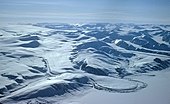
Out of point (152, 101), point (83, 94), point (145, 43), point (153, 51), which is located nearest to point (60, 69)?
point (83, 94)

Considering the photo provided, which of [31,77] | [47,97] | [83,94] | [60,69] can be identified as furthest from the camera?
[60,69]

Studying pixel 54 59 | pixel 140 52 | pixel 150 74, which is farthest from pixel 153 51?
pixel 54 59

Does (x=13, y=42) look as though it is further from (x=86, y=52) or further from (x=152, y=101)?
(x=152, y=101)

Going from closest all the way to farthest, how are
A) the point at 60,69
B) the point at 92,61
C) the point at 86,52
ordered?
the point at 60,69 < the point at 92,61 < the point at 86,52

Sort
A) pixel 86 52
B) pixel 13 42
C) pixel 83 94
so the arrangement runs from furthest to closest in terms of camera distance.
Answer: pixel 13 42 → pixel 86 52 → pixel 83 94

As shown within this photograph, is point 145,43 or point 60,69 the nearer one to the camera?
point 60,69

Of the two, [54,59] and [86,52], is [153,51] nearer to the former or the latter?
[86,52]

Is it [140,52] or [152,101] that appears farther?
[140,52]

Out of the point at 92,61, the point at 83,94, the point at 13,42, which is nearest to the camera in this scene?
the point at 83,94
